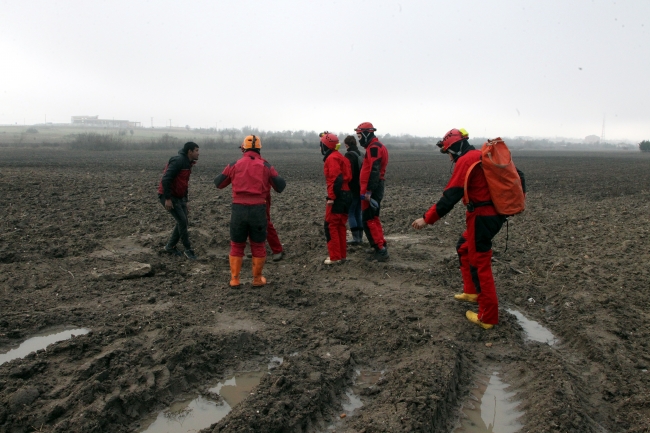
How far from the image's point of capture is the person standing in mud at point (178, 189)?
26.2ft

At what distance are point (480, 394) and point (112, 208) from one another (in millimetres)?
10034

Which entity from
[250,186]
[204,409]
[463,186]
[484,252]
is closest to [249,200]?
[250,186]

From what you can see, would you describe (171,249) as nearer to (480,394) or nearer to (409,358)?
(409,358)

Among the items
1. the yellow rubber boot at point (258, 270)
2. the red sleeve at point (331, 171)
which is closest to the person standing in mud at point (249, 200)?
the yellow rubber boot at point (258, 270)

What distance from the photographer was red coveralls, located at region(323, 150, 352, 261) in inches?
301

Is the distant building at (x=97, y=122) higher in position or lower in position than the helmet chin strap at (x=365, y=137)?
higher

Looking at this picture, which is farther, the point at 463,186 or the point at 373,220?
the point at 373,220

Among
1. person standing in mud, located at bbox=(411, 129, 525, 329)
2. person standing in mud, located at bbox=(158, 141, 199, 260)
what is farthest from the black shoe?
person standing in mud, located at bbox=(411, 129, 525, 329)

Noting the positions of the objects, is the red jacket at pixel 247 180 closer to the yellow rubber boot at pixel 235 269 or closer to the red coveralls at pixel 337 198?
the yellow rubber boot at pixel 235 269

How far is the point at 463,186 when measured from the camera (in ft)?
17.8

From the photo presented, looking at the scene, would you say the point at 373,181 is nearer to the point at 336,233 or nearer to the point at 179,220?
the point at 336,233

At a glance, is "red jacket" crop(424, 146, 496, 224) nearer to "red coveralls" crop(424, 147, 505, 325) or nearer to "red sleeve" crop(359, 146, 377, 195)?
"red coveralls" crop(424, 147, 505, 325)

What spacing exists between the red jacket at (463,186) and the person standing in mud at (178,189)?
4.22 m

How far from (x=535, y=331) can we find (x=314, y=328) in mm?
2520
